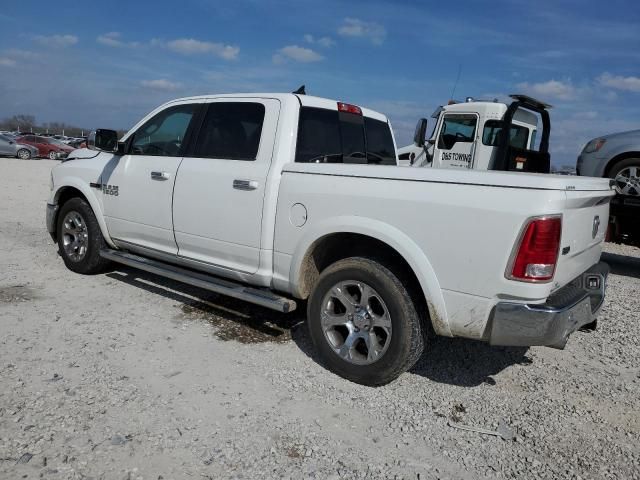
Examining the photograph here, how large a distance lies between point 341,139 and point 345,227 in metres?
1.38

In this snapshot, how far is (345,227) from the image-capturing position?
3.52 m

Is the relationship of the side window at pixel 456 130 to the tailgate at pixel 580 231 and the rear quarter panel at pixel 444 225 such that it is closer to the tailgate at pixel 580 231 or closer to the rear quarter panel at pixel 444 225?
the tailgate at pixel 580 231

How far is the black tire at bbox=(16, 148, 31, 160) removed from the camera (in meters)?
29.4

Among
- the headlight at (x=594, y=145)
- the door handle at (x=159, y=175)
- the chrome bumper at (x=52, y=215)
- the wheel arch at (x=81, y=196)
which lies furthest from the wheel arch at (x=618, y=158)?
the chrome bumper at (x=52, y=215)

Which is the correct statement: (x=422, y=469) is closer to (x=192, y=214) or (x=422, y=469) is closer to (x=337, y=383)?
(x=337, y=383)

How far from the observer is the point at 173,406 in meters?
3.21

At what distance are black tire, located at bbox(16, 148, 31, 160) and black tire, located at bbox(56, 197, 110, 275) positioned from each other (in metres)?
27.7

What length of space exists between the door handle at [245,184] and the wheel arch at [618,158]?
5746mm

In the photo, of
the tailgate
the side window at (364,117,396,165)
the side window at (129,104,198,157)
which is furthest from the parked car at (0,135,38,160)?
the tailgate

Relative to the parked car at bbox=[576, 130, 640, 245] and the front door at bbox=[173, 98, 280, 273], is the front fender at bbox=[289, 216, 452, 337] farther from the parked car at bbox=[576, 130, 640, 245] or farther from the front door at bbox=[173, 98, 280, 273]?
the parked car at bbox=[576, 130, 640, 245]

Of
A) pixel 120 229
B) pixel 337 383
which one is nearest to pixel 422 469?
pixel 337 383

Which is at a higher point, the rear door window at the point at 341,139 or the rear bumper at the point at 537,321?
the rear door window at the point at 341,139

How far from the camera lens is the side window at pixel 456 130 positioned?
31.5ft

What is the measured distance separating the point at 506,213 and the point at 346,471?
1.63 metres
